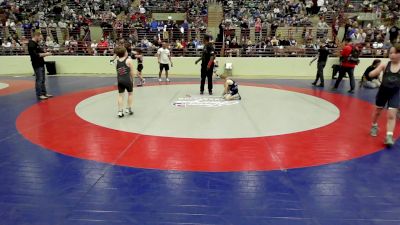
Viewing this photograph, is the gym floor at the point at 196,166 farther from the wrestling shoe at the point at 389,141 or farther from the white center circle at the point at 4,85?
the white center circle at the point at 4,85

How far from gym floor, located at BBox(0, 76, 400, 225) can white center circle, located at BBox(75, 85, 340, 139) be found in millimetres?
27

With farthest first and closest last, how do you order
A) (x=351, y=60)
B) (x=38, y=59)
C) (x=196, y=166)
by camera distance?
1. (x=351, y=60)
2. (x=38, y=59)
3. (x=196, y=166)

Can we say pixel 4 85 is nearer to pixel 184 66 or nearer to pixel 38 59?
pixel 38 59

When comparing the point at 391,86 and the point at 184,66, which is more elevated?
the point at 391,86

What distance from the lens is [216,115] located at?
759 centimetres

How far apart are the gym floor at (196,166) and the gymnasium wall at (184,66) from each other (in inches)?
294

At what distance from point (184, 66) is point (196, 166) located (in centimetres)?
1192

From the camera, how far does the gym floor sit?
140 inches

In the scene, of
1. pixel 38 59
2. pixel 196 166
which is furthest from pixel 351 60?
pixel 38 59

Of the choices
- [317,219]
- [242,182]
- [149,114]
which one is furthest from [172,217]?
[149,114]

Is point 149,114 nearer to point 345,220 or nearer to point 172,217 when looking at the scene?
point 172,217

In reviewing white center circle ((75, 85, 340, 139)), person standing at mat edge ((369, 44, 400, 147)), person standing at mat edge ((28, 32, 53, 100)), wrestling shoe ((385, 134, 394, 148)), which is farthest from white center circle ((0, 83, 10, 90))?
wrestling shoe ((385, 134, 394, 148))

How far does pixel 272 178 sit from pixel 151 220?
1.73 m

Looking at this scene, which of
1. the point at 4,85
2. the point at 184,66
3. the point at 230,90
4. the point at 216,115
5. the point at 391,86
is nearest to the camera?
the point at 391,86
